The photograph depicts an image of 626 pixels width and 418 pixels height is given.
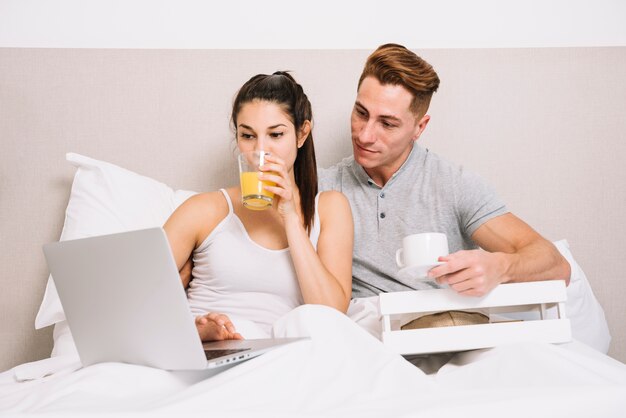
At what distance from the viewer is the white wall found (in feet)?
7.10

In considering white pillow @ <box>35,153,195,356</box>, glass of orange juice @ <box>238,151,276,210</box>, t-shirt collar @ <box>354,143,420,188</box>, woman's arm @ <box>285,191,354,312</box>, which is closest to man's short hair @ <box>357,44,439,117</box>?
t-shirt collar @ <box>354,143,420,188</box>

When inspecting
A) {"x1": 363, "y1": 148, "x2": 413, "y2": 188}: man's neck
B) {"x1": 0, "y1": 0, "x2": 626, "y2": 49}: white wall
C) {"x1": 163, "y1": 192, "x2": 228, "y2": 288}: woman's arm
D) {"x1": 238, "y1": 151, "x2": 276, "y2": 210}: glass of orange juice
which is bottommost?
{"x1": 163, "y1": 192, "x2": 228, "y2": 288}: woman's arm

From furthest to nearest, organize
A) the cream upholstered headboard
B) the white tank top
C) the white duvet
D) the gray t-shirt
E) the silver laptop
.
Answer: the cream upholstered headboard, the gray t-shirt, the white tank top, the silver laptop, the white duvet

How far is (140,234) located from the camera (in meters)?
0.89

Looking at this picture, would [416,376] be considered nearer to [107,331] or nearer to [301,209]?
[107,331]

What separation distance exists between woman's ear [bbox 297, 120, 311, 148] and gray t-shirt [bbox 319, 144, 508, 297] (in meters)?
0.29

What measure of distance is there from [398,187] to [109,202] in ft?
3.00

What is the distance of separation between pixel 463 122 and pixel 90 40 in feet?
4.72

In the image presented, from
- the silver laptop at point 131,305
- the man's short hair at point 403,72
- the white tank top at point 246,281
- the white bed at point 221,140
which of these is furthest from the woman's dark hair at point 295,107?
the silver laptop at point 131,305

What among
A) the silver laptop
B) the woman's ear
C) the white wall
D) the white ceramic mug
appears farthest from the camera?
the white wall

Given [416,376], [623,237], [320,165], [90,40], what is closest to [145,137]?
[90,40]

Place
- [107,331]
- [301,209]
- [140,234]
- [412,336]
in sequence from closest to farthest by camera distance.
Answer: [140,234], [107,331], [412,336], [301,209]

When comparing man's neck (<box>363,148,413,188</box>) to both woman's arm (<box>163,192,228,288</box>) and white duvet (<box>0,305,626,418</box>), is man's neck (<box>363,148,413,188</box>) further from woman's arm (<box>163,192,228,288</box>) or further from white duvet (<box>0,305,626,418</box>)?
white duvet (<box>0,305,626,418</box>)

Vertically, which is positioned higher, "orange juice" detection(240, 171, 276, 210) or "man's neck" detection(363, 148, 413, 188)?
"man's neck" detection(363, 148, 413, 188)
